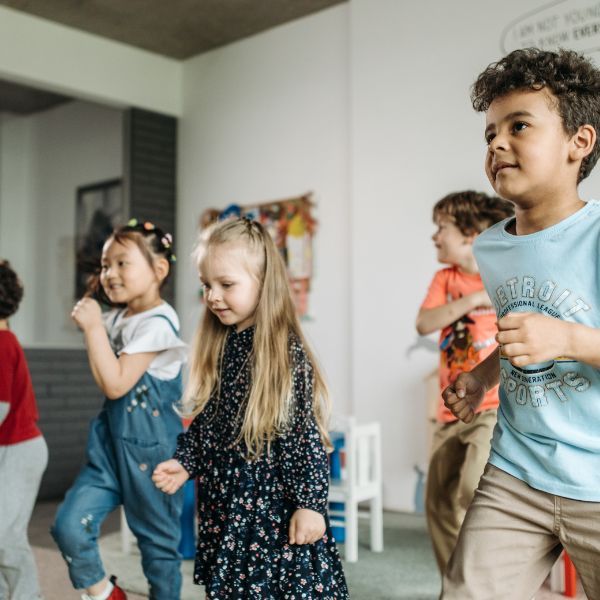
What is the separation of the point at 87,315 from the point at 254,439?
0.60m

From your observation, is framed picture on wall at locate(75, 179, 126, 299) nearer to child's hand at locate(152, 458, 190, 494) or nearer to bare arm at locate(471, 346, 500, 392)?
child's hand at locate(152, 458, 190, 494)

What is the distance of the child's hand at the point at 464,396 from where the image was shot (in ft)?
4.56

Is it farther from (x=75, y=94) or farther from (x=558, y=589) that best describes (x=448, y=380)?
(x=75, y=94)

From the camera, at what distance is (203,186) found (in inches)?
208

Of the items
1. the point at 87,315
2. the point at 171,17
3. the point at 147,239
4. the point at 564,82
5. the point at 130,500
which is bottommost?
the point at 130,500

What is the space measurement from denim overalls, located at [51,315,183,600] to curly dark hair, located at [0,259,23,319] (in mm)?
438

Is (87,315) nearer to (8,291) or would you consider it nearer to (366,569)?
(8,291)

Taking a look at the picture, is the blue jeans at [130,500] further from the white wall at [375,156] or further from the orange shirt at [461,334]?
the white wall at [375,156]

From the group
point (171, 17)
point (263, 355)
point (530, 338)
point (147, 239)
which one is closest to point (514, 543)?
point (530, 338)

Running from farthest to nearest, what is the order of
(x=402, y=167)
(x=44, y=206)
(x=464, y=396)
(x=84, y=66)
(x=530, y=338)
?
(x=44, y=206), (x=84, y=66), (x=402, y=167), (x=464, y=396), (x=530, y=338)

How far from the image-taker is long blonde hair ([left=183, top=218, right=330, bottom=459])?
1.66 metres

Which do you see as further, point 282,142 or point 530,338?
point 282,142

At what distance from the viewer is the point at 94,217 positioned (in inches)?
221

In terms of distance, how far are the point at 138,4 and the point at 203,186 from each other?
121 centimetres
